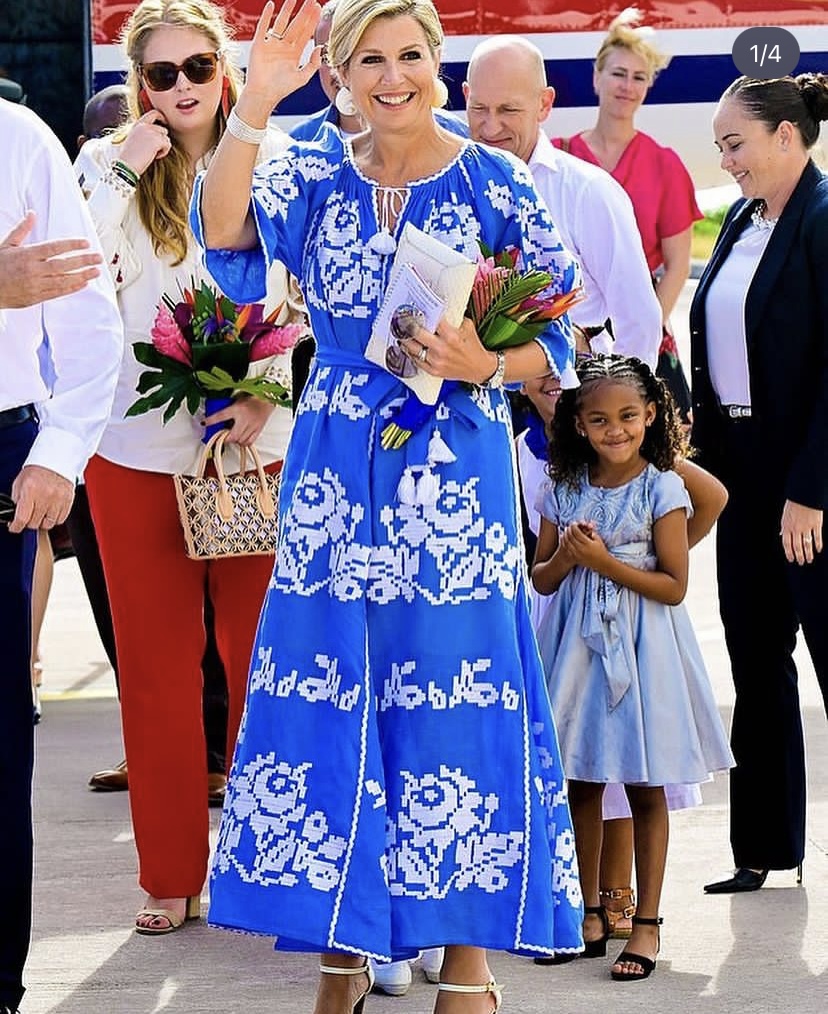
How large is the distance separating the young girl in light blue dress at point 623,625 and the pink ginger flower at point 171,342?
0.89 meters

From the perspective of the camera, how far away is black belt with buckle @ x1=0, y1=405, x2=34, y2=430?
3953mm

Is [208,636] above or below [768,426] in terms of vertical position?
below

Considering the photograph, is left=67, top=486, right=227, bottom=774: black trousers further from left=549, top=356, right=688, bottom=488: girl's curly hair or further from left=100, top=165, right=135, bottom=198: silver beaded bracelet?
left=549, top=356, right=688, bottom=488: girl's curly hair

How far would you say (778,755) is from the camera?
16.7 feet

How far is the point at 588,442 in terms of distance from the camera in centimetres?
470

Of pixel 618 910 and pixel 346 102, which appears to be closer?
pixel 346 102

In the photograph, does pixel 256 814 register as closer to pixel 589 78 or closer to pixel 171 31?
pixel 171 31

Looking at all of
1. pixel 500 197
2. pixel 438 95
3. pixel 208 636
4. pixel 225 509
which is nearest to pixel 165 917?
pixel 225 509

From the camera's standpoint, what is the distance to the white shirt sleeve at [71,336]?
393 centimetres

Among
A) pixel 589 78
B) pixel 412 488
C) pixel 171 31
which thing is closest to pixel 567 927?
pixel 412 488

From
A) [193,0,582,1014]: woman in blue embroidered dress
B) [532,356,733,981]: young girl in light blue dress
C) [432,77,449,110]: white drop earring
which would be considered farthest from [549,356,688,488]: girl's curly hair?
[432,77,449,110]: white drop earring

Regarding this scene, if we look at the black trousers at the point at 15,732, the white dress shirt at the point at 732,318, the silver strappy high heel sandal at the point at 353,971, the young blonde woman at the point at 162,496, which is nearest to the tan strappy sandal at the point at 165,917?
the young blonde woman at the point at 162,496

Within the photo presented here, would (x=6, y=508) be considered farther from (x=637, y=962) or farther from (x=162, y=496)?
(x=637, y=962)

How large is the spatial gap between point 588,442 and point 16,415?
1396 mm
